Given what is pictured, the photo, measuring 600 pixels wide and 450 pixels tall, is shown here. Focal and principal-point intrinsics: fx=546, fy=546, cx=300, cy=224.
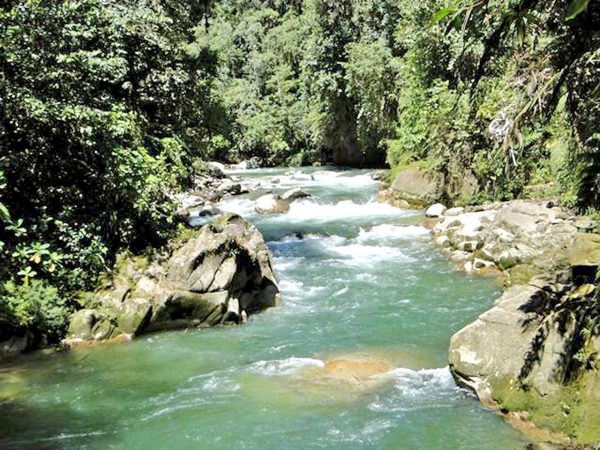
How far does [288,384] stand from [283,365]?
624 millimetres

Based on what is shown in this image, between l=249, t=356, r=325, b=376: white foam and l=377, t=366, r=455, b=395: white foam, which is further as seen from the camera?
l=249, t=356, r=325, b=376: white foam

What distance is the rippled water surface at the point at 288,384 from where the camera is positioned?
6246mm

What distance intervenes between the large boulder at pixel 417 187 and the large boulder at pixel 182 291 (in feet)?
32.1

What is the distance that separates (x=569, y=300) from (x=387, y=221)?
437 inches

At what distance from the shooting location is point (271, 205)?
2058cm

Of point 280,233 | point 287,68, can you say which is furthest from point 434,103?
point 287,68

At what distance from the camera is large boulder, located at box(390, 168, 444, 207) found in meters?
18.9

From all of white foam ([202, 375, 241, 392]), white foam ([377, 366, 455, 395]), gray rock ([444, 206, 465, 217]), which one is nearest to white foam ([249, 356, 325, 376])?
white foam ([202, 375, 241, 392])

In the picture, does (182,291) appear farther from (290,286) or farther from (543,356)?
(543,356)

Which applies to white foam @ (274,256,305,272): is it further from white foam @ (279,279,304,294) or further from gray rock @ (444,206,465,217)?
gray rock @ (444,206,465,217)

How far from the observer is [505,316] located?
704 cm

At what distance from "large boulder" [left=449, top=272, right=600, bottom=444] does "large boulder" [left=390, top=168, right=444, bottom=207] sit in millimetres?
11499

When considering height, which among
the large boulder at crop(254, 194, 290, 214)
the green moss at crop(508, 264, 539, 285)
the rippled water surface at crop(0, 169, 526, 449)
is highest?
the large boulder at crop(254, 194, 290, 214)

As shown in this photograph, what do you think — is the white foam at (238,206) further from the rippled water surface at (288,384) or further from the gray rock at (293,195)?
the rippled water surface at (288,384)
